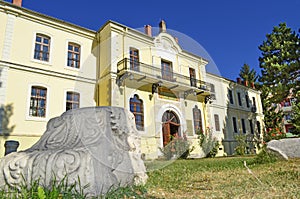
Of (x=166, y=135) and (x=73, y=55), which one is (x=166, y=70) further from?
(x=73, y=55)

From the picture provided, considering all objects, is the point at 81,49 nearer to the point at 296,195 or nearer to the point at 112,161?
the point at 112,161

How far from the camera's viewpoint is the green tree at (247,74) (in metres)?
27.3

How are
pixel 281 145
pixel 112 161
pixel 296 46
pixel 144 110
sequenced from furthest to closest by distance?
pixel 296 46 → pixel 281 145 → pixel 144 110 → pixel 112 161

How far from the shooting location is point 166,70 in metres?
3.15

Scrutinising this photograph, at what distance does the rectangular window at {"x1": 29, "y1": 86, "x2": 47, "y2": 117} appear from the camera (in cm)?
1000

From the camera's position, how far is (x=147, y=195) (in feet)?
9.15

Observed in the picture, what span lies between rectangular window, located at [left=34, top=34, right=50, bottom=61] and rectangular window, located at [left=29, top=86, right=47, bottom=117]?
161 cm

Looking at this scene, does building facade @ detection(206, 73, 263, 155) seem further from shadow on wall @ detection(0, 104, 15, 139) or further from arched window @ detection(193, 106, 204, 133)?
arched window @ detection(193, 106, 204, 133)

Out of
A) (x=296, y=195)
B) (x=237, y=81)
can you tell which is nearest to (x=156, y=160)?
(x=296, y=195)

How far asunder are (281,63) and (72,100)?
15.7m

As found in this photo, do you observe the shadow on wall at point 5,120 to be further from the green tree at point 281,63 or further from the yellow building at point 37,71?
the green tree at point 281,63

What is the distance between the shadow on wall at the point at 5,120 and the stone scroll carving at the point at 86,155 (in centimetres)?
698

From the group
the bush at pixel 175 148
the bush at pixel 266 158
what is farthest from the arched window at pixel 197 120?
the bush at pixel 266 158

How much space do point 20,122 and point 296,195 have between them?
1011 cm
